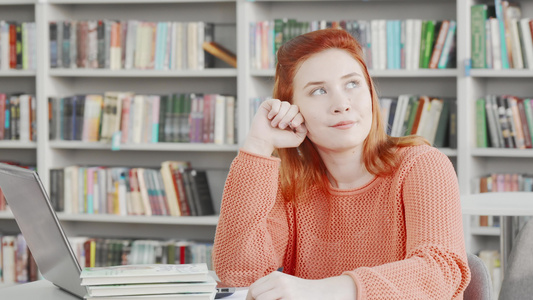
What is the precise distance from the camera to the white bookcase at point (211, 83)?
3416 millimetres

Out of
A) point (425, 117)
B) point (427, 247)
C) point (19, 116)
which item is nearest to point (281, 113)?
point (427, 247)

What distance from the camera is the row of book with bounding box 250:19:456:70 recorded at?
3.42 meters

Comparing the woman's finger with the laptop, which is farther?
the woman's finger

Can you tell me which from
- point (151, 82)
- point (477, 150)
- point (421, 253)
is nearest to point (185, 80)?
point (151, 82)

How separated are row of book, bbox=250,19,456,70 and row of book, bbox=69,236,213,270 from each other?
3.82ft

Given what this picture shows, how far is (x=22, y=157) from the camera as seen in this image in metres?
4.29

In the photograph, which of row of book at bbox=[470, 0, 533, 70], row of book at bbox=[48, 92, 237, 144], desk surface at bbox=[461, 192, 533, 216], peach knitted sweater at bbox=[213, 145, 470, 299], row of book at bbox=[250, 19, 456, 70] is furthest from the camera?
row of book at bbox=[48, 92, 237, 144]

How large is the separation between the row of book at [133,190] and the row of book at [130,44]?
0.53 metres

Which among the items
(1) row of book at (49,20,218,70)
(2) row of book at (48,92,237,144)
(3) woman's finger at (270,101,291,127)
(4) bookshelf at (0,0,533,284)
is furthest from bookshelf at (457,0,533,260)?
(3) woman's finger at (270,101,291,127)

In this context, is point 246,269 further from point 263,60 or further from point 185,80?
point 185,80

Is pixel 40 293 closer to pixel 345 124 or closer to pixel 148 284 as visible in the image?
pixel 148 284

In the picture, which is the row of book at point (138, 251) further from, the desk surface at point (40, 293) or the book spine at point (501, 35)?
the desk surface at point (40, 293)

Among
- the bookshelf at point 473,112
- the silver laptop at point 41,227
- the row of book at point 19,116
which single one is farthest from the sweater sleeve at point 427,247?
the row of book at point 19,116

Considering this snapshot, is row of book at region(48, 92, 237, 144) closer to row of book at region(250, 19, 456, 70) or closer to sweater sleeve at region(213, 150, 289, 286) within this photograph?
row of book at region(250, 19, 456, 70)
